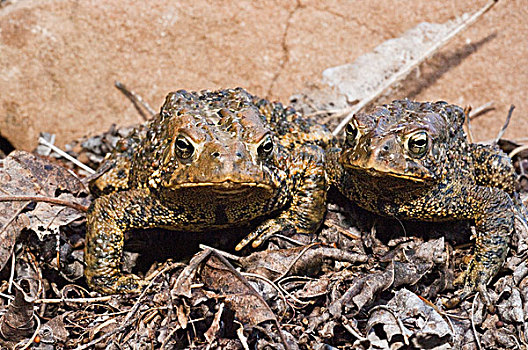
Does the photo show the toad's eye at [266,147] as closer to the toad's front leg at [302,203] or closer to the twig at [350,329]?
the toad's front leg at [302,203]

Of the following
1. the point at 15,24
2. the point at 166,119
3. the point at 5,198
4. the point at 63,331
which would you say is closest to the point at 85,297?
the point at 63,331

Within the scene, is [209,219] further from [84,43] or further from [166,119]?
[84,43]

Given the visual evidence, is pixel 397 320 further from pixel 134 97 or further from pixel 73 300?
pixel 134 97

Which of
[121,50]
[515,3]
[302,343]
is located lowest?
[302,343]

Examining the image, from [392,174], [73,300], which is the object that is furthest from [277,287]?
[73,300]

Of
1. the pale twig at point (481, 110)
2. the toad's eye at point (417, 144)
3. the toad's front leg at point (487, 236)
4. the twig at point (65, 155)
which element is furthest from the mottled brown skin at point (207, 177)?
the pale twig at point (481, 110)

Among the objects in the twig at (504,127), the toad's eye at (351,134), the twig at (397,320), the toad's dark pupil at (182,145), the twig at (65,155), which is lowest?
the twig at (65,155)

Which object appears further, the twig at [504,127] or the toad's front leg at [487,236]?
the twig at [504,127]
